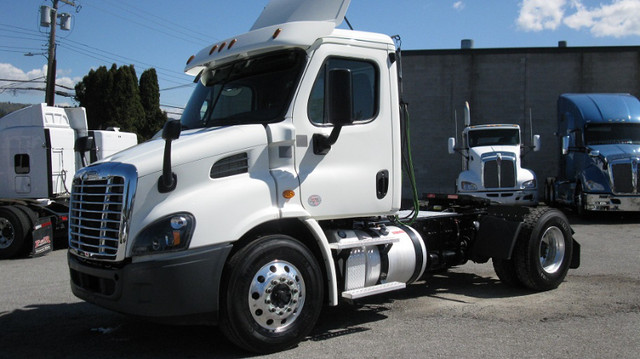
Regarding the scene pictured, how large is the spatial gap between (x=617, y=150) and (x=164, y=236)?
49.0 ft

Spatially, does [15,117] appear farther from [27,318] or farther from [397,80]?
[397,80]

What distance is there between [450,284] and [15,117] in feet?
32.8

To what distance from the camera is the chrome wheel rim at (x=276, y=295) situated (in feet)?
15.7

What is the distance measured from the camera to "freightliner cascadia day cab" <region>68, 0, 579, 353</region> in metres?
4.50

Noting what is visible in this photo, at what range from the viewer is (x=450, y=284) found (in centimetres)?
779

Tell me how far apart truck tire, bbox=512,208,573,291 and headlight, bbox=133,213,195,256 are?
4.37 m

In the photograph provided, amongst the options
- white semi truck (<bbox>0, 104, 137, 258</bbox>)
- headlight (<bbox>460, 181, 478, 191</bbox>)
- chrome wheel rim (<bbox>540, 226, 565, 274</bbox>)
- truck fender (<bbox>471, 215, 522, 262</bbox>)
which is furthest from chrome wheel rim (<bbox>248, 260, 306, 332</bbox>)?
headlight (<bbox>460, 181, 478, 191</bbox>)

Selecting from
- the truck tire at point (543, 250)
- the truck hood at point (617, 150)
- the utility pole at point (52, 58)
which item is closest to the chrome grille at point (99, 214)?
the truck tire at point (543, 250)

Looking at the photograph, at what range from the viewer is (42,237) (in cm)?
1134

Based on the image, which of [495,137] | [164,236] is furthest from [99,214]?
[495,137]

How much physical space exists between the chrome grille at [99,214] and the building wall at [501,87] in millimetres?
23509

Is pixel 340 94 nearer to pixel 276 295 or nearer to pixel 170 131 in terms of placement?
pixel 170 131

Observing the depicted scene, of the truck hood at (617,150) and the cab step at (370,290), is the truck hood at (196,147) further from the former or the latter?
the truck hood at (617,150)

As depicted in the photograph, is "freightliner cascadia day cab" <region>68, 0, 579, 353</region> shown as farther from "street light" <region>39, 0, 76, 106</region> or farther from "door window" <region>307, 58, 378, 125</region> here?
"street light" <region>39, 0, 76, 106</region>
